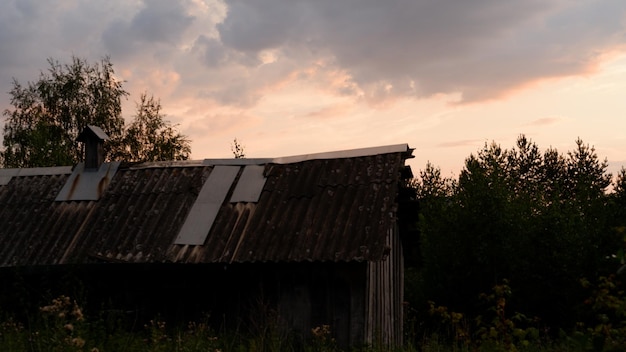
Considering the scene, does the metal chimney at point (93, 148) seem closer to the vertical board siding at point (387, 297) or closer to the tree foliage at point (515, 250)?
the vertical board siding at point (387, 297)

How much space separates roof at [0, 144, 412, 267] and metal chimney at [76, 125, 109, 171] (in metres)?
0.76

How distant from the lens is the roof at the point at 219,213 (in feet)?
41.3

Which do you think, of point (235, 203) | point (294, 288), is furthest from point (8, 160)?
point (294, 288)

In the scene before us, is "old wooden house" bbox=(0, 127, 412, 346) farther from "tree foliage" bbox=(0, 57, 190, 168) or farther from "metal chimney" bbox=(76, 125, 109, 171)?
"tree foliage" bbox=(0, 57, 190, 168)

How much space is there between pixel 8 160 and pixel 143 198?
20130 mm

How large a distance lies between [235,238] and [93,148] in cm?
559

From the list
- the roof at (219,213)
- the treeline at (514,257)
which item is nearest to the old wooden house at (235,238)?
the roof at (219,213)

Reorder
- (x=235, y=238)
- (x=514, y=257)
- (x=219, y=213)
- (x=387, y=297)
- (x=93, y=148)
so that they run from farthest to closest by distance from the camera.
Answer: (x=514, y=257) < (x=93, y=148) < (x=387, y=297) < (x=219, y=213) < (x=235, y=238)

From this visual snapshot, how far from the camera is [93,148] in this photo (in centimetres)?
1681

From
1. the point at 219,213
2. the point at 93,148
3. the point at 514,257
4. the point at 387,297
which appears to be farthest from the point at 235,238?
the point at 514,257

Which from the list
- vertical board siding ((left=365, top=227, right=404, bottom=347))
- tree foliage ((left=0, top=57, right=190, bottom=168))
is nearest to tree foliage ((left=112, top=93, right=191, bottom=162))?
tree foliage ((left=0, top=57, right=190, bottom=168))

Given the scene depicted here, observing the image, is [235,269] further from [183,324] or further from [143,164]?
[143,164]

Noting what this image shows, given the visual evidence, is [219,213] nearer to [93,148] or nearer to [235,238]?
[235,238]

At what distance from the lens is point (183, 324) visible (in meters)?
12.7
